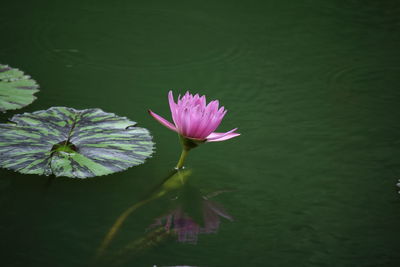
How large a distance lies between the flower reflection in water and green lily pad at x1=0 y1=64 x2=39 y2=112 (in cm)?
80

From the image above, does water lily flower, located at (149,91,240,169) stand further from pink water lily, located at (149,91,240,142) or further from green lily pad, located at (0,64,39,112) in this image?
green lily pad, located at (0,64,39,112)

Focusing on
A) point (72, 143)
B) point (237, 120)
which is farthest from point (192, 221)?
point (237, 120)

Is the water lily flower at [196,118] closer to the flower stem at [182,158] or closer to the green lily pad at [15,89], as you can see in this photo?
the flower stem at [182,158]

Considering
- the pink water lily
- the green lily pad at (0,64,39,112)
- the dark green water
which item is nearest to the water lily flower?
the pink water lily

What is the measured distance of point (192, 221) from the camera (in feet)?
4.66

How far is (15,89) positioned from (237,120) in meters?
0.85

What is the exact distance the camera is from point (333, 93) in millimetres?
2174

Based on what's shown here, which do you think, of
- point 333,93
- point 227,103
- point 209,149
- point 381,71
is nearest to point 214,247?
point 209,149

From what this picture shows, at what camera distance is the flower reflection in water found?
1360 mm

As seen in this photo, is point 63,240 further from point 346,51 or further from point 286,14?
point 286,14

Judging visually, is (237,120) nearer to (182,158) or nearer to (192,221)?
(182,158)

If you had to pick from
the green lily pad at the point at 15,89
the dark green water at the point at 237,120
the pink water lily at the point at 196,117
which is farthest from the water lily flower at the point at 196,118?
the green lily pad at the point at 15,89

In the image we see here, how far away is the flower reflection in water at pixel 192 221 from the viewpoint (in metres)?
1.36

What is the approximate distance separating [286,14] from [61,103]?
1.52 metres
